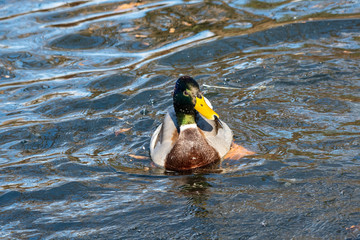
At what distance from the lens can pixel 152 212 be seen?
4.91 m

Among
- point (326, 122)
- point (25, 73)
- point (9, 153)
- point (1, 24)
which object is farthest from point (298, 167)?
point (1, 24)

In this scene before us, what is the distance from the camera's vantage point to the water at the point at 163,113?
4.75 m

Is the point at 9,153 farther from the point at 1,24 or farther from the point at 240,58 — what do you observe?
the point at 1,24

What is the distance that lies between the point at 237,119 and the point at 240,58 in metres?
2.45

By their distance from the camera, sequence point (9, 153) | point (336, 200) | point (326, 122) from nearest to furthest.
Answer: point (336, 200) → point (326, 122) → point (9, 153)

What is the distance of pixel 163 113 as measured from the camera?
763 centimetres

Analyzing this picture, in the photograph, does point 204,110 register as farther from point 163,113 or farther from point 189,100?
point 163,113

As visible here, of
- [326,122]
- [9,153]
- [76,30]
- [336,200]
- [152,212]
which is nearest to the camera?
[336,200]

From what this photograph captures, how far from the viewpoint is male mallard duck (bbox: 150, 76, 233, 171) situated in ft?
19.8

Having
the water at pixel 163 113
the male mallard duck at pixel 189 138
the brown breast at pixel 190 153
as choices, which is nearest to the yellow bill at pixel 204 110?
the male mallard duck at pixel 189 138

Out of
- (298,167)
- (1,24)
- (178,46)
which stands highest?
(1,24)

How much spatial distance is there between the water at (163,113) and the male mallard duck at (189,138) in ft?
0.82

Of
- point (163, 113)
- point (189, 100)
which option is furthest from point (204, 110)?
point (163, 113)

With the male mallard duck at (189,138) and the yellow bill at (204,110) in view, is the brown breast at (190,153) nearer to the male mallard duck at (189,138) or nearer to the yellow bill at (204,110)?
the male mallard duck at (189,138)
